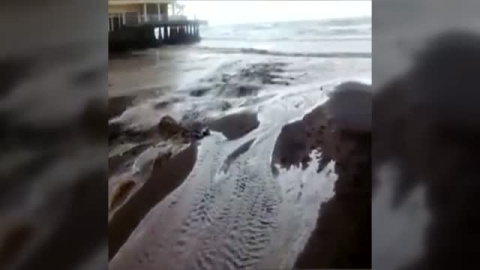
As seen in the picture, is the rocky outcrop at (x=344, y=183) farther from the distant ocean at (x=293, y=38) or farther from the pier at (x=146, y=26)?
the pier at (x=146, y=26)

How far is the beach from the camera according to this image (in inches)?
64.9

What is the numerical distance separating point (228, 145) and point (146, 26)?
1.27ft

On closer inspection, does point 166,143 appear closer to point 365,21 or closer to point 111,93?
point 111,93

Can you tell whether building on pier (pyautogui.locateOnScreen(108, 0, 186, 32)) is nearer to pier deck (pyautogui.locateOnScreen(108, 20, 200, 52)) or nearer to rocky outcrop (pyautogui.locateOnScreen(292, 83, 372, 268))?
pier deck (pyautogui.locateOnScreen(108, 20, 200, 52))

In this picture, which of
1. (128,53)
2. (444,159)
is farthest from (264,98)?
(444,159)

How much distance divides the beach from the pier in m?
0.03

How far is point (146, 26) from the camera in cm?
172

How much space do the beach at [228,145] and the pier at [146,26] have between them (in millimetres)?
31

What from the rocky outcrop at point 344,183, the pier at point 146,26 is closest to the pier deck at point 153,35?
the pier at point 146,26

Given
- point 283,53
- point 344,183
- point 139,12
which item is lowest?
point 344,183

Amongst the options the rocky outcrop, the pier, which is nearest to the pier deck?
the pier

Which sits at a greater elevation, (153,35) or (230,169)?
(153,35)

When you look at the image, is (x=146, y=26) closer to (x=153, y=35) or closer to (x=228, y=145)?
(x=153, y=35)

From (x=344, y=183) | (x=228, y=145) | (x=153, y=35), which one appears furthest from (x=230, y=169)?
(x=153, y=35)
